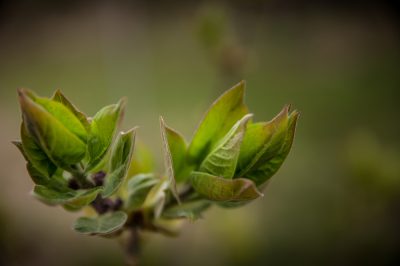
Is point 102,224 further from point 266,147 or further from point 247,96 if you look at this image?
point 247,96

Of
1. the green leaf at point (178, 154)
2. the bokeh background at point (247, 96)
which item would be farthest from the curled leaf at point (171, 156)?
the bokeh background at point (247, 96)

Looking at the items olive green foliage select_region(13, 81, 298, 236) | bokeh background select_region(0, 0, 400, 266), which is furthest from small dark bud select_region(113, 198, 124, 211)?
bokeh background select_region(0, 0, 400, 266)

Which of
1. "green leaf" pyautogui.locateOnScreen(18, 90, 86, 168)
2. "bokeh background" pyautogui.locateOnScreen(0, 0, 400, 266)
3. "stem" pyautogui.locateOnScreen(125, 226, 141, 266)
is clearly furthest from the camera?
"bokeh background" pyautogui.locateOnScreen(0, 0, 400, 266)

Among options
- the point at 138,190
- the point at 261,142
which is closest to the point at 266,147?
the point at 261,142

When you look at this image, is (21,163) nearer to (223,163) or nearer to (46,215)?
(46,215)

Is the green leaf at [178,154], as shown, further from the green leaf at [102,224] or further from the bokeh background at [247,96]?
the bokeh background at [247,96]

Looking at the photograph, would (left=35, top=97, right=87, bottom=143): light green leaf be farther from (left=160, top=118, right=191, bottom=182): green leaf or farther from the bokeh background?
the bokeh background
